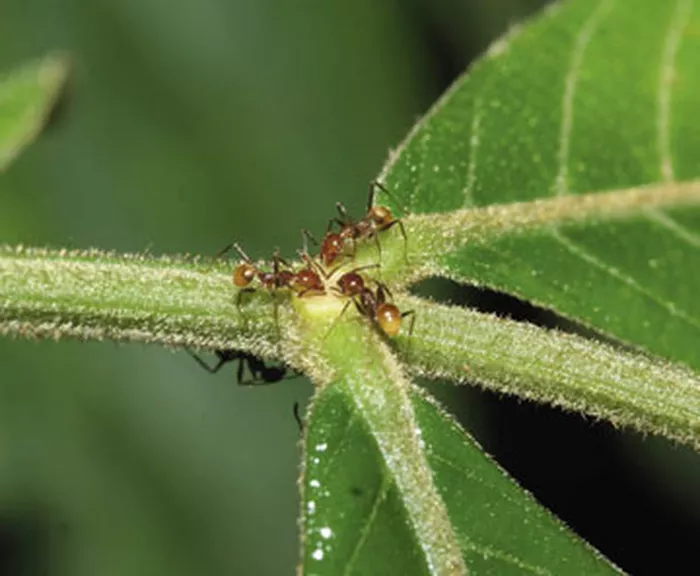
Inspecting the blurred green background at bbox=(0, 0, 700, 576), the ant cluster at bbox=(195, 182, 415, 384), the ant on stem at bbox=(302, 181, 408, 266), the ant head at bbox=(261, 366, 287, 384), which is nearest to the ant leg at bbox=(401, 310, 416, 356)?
the ant cluster at bbox=(195, 182, 415, 384)

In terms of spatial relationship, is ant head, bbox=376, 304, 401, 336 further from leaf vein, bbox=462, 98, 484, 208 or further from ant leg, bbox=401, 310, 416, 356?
leaf vein, bbox=462, 98, 484, 208

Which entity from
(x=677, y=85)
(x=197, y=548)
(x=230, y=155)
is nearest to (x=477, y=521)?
(x=677, y=85)

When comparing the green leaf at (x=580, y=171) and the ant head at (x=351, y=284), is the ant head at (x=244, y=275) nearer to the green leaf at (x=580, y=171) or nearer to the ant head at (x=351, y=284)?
the ant head at (x=351, y=284)

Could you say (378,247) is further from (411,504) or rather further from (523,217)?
(411,504)

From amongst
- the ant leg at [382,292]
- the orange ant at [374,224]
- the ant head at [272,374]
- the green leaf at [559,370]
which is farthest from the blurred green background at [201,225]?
the green leaf at [559,370]

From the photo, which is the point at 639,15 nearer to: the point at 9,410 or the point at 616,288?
the point at 616,288

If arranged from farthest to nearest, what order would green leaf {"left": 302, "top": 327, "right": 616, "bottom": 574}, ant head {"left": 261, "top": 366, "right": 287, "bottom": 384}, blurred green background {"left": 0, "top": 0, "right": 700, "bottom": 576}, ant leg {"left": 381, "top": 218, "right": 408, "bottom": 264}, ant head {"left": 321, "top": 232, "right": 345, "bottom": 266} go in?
1. blurred green background {"left": 0, "top": 0, "right": 700, "bottom": 576}
2. ant head {"left": 261, "top": 366, "right": 287, "bottom": 384}
3. ant head {"left": 321, "top": 232, "right": 345, "bottom": 266}
4. ant leg {"left": 381, "top": 218, "right": 408, "bottom": 264}
5. green leaf {"left": 302, "top": 327, "right": 616, "bottom": 574}
